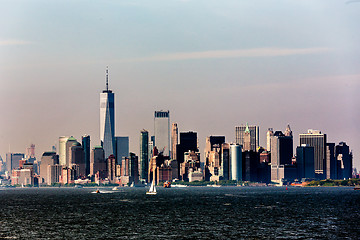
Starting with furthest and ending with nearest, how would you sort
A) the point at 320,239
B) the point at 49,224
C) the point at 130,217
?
the point at 130,217, the point at 49,224, the point at 320,239

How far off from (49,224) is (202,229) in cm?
3696

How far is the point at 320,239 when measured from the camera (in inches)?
4801

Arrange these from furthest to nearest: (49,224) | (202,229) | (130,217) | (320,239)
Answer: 1. (130,217)
2. (49,224)
3. (202,229)
4. (320,239)

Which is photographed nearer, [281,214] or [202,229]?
[202,229]

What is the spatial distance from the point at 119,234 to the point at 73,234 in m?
8.78

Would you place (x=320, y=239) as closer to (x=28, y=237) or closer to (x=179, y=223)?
(x=179, y=223)

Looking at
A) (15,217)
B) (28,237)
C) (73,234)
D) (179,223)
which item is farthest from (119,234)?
(15,217)

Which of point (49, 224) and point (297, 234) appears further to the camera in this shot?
point (49, 224)

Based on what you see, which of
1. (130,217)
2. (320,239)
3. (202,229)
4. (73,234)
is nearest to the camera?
(320,239)

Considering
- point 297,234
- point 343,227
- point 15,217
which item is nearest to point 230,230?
point 297,234

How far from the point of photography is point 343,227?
145125 mm

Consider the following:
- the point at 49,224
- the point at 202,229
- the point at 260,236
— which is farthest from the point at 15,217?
the point at 260,236

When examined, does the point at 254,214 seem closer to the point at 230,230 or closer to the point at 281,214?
the point at 281,214

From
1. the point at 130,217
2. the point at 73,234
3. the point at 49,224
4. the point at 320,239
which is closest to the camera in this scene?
the point at 320,239
